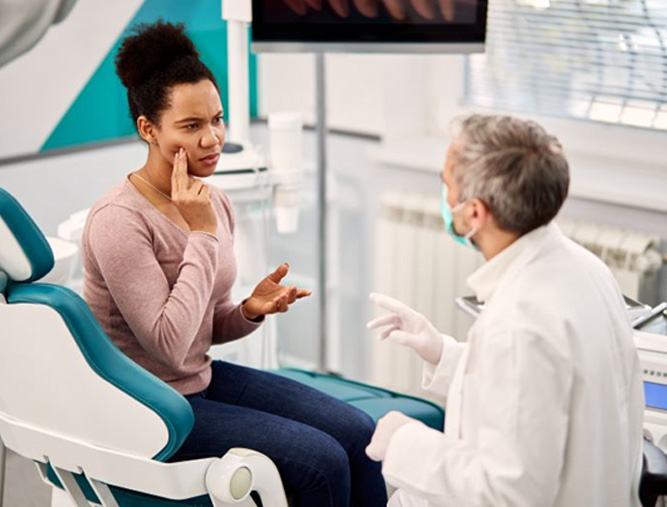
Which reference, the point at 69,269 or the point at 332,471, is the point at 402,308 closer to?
the point at 332,471

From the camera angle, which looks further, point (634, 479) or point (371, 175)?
point (371, 175)

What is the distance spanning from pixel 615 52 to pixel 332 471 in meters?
1.74

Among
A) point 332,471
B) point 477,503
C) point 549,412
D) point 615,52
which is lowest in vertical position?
point 332,471

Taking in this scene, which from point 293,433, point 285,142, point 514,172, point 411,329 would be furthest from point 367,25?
point 514,172

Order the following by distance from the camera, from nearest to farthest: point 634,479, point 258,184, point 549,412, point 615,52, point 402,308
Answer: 1. point 549,412
2. point 634,479
3. point 402,308
4. point 258,184
5. point 615,52

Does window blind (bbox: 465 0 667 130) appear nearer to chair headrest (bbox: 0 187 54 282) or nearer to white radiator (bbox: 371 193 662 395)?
white radiator (bbox: 371 193 662 395)

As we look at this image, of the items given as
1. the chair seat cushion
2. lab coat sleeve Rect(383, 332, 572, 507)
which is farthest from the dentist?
the chair seat cushion

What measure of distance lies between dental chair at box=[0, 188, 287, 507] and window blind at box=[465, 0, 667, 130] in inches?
70.9

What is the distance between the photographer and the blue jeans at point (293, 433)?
2.11 metres

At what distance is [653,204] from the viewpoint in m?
3.09

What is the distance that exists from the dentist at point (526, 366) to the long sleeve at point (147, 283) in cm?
44

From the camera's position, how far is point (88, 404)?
6.52ft

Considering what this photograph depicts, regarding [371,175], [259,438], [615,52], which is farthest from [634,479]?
[371,175]

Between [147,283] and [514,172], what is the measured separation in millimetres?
722
